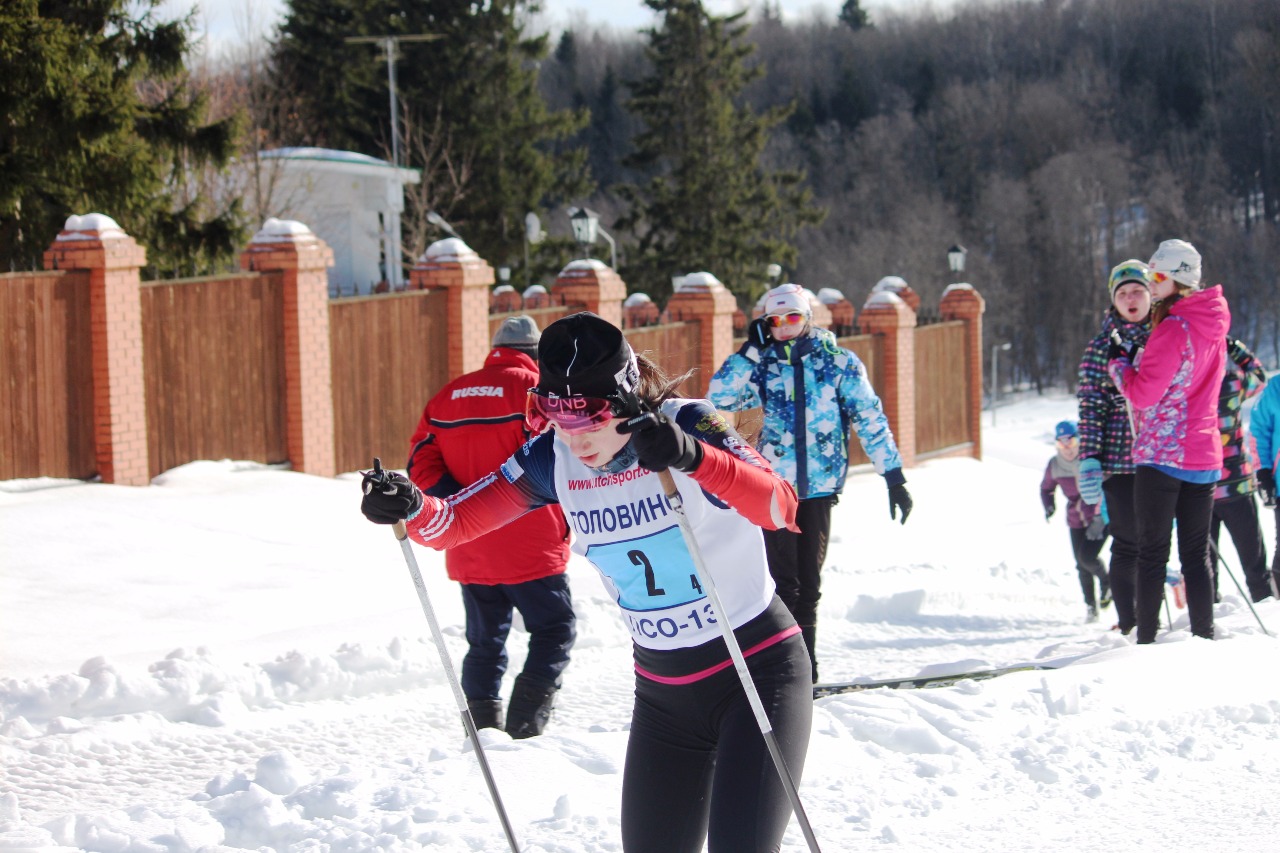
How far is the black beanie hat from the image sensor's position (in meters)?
3.04

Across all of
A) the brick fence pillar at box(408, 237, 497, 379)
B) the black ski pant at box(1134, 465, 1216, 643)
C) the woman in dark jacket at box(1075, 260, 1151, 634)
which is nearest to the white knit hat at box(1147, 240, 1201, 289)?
the woman in dark jacket at box(1075, 260, 1151, 634)

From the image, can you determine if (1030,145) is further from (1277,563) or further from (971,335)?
(1277,563)

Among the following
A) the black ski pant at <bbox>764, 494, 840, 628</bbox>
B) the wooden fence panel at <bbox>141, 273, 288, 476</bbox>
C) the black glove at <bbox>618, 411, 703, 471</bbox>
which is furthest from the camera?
the wooden fence panel at <bbox>141, 273, 288, 476</bbox>

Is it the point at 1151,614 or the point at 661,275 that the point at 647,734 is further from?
the point at 661,275

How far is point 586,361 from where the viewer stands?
3.04 metres

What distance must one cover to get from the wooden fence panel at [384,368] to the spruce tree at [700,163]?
25.0m

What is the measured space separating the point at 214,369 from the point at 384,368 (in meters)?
2.05

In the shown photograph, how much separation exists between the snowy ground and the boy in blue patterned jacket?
89cm

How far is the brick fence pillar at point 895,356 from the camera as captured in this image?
20.7 m

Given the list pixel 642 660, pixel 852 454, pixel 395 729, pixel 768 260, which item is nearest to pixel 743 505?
pixel 642 660

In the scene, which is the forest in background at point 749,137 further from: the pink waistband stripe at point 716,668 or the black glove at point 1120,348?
the pink waistband stripe at point 716,668

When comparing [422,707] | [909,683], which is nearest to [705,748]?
[909,683]

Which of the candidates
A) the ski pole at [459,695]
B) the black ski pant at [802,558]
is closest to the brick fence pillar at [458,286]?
the black ski pant at [802,558]

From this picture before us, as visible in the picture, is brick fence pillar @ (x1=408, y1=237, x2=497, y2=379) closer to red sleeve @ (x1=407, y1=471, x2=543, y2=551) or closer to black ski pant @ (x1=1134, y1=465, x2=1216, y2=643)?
black ski pant @ (x1=1134, y1=465, x2=1216, y2=643)
